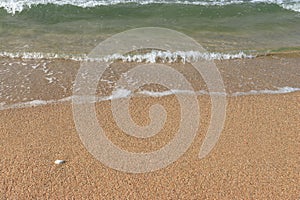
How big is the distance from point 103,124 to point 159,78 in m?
1.83

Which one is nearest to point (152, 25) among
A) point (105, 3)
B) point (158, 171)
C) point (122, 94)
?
point (105, 3)

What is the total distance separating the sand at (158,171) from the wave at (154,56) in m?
2.18

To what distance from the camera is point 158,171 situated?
363 centimetres

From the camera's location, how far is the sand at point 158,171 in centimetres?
336

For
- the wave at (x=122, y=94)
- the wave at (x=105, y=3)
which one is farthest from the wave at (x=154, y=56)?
the wave at (x=105, y=3)

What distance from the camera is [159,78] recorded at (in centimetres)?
602

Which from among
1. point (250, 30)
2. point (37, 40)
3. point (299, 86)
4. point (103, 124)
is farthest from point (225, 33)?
point (103, 124)

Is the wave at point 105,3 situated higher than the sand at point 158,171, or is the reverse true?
the wave at point 105,3

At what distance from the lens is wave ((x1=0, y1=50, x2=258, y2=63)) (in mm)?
6844

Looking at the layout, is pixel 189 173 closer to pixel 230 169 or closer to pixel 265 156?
pixel 230 169

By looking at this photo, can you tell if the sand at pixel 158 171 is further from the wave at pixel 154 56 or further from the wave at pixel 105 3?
the wave at pixel 105 3

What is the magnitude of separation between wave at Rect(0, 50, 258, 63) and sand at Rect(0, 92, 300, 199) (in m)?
2.18

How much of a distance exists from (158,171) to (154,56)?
3770mm

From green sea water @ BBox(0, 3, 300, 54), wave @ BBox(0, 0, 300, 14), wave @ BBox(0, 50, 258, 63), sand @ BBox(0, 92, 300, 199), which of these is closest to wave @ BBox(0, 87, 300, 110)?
sand @ BBox(0, 92, 300, 199)
